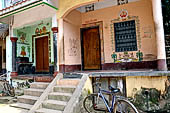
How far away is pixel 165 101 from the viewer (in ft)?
11.4

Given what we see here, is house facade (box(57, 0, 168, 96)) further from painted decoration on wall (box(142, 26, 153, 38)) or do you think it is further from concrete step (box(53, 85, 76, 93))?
concrete step (box(53, 85, 76, 93))

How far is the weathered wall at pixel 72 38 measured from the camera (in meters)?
6.15

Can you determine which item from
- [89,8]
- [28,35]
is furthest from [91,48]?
[28,35]

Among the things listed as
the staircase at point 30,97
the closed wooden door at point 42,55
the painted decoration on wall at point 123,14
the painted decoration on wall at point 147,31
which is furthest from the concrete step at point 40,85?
the painted decoration on wall at point 147,31

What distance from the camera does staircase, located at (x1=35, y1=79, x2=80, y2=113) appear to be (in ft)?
12.6

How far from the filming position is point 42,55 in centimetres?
823

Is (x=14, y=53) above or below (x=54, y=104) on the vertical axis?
above

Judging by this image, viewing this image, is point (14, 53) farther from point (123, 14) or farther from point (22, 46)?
point (123, 14)

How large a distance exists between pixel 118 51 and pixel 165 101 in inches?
124

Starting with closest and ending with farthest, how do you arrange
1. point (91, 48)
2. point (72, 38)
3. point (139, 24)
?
point (139, 24) < point (72, 38) < point (91, 48)

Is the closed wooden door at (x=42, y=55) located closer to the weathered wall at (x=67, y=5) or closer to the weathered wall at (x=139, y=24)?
the weathered wall at (x=67, y=5)

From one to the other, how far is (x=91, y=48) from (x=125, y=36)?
178cm

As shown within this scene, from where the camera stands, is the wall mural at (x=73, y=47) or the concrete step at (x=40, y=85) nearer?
the concrete step at (x=40, y=85)

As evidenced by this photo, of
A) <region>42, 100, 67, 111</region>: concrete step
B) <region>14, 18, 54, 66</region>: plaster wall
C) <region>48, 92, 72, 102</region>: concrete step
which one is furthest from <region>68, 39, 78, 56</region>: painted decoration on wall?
<region>42, 100, 67, 111</region>: concrete step
